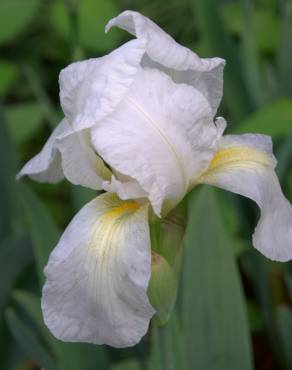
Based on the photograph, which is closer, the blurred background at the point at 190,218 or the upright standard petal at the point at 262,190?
the upright standard petal at the point at 262,190

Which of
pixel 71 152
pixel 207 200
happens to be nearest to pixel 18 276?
pixel 207 200

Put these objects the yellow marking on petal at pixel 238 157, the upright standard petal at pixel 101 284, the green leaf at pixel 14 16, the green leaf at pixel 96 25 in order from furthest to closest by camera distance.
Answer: the green leaf at pixel 14 16 → the green leaf at pixel 96 25 → the yellow marking on petal at pixel 238 157 → the upright standard petal at pixel 101 284

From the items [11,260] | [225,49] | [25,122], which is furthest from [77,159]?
[25,122]

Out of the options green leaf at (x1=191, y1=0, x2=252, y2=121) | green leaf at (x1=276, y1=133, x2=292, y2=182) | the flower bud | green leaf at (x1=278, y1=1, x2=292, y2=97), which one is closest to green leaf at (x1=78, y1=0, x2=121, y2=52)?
green leaf at (x1=191, y1=0, x2=252, y2=121)

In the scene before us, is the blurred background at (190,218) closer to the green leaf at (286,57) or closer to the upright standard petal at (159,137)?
the green leaf at (286,57)

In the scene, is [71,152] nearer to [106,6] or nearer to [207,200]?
[207,200]

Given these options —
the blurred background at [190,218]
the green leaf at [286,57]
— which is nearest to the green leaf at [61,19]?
the blurred background at [190,218]

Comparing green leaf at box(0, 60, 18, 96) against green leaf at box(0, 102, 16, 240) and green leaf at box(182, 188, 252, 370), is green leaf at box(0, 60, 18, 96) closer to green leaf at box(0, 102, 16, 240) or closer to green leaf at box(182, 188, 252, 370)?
green leaf at box(0, 102, 16, 240)

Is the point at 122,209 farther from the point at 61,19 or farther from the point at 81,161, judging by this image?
the point at 61,19
